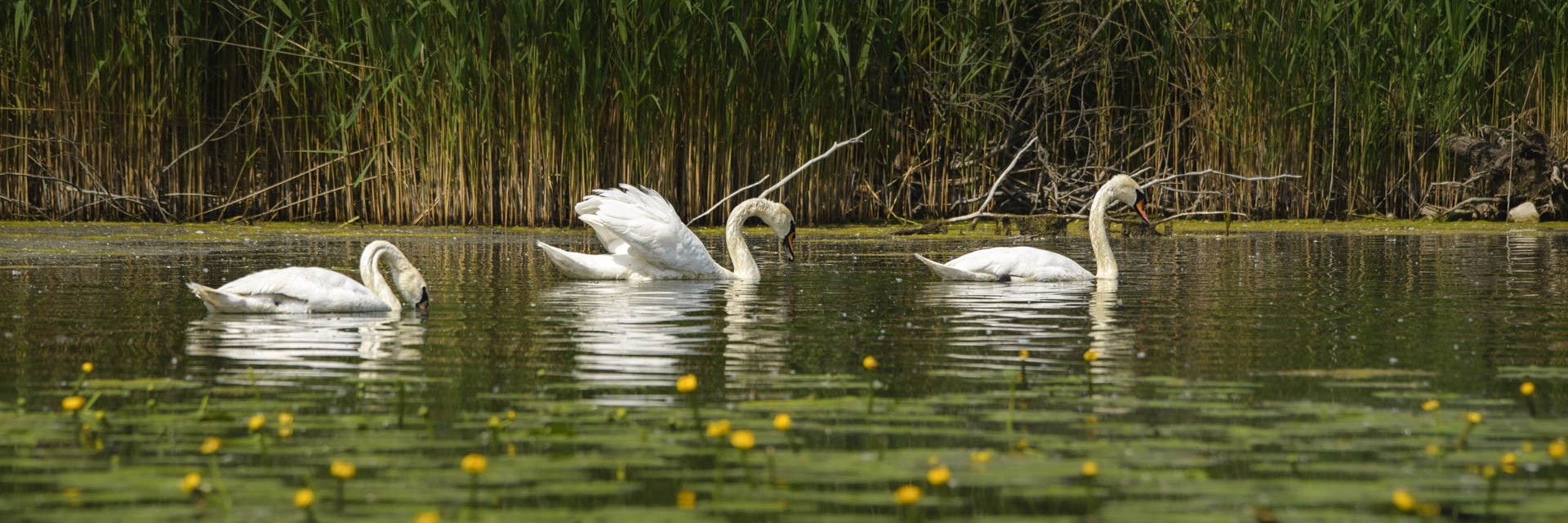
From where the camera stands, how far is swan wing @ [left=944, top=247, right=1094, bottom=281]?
11062 mm

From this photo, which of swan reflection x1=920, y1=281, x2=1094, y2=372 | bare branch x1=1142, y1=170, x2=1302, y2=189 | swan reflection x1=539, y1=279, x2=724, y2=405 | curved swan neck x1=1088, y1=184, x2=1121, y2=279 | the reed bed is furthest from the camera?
bare branch x1=1142, y1=170, x2=1302, y2=189

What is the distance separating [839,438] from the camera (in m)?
4.88

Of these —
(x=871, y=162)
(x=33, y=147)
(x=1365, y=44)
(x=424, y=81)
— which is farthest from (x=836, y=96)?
(x=33, y=147)

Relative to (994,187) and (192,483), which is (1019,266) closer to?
(994,187)

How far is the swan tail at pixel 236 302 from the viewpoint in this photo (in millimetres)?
8109

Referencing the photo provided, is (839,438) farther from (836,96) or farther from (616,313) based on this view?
(836,96)

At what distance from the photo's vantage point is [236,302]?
27.0ft

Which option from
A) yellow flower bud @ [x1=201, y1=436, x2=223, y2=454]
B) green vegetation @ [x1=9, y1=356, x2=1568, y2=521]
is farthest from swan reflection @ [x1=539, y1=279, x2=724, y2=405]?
yellow flower bud @ [x1=201, y1=436, x2=223, y2=454]

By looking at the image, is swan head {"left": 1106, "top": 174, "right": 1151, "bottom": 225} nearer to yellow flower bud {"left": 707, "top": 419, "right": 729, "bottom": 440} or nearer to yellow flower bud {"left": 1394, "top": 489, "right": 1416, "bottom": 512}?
yellow flower bud {"left": 707, "top": 419, "right": 729, "bottom": 440}

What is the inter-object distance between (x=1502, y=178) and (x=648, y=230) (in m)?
10.3

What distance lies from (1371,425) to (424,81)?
11986 millimetres

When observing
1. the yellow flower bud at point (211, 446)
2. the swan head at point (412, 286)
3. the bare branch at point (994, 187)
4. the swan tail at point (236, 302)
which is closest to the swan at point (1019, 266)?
the swan head at point (412, 286)

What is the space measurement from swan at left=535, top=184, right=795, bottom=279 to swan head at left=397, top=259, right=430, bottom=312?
85.7 inches

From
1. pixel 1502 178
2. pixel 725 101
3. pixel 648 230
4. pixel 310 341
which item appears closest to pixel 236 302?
pixel 310 341
